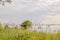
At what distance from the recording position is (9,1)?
1638cm

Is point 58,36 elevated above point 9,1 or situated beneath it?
situated beneath

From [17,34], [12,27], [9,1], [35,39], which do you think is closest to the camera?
[35,39]

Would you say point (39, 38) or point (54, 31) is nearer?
point (39, 38)

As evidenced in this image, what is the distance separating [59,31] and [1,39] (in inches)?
114

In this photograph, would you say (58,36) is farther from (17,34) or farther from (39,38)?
(17,34)

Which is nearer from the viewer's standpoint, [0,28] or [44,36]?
[44,36]

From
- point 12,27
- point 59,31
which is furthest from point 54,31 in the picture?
point 12,27

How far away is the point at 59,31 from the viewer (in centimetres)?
1182

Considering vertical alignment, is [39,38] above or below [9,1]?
below

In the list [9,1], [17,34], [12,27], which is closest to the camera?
[17,34]

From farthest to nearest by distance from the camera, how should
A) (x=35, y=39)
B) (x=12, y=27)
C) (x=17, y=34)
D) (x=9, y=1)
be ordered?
(x=9, y=1) < (x=12, y=27) < (x=17, y=34) < (x=35, y=39)

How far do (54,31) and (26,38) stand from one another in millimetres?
1859

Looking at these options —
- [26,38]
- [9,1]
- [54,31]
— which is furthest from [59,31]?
[9,1]

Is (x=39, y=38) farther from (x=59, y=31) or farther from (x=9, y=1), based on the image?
(x=9, y=1)
